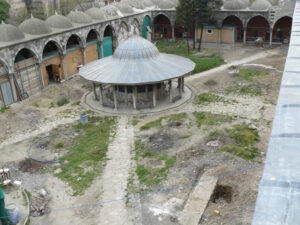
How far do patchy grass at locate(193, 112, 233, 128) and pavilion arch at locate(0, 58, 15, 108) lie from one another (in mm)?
18968

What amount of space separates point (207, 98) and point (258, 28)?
2763 centimetres

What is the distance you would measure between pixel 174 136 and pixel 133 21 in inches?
1269

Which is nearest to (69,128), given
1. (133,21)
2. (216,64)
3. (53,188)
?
(53,188)

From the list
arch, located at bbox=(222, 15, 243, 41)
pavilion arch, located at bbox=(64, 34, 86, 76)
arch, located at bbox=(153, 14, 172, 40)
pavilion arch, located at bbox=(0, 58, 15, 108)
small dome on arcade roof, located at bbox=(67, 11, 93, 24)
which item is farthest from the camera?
arch, located at bbox=(153, 14, 172, 40)

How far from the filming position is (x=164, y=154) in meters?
22.6

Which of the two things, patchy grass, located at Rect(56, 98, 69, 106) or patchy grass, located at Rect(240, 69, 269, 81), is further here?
patchy grass, located at Rect(240, 69, 269, 81)

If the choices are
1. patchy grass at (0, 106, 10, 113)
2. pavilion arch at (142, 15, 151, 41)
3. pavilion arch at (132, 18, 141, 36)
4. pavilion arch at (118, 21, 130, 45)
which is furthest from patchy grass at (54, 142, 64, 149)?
pavilion arch at (142, 15, 151, 41)

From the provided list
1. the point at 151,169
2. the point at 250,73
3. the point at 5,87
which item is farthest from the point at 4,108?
the point at 250,73

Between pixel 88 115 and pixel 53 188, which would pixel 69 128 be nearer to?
pixel 88 115

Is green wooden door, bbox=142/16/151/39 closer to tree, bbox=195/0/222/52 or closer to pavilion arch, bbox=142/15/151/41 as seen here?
pavilion arch, bbox=142/15/151/41

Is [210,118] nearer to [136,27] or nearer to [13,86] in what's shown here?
[13,86]

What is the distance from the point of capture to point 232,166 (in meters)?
20.1

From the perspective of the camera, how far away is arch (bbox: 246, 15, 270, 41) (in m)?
52.7

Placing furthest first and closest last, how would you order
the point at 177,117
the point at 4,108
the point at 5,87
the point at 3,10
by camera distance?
the point at 3,10, the point at 5,87, the point at 4,108, the point at 177,117
